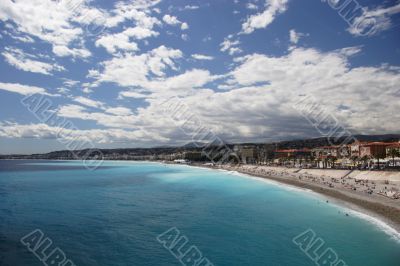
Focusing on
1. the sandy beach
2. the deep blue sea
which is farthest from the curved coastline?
the deep blue sea

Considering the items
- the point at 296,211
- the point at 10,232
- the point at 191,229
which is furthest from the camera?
the point at 296,211

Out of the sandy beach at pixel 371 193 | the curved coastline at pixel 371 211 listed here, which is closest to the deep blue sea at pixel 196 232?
the curved coastline at pixel 371 211

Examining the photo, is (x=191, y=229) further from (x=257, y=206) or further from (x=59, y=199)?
(x=59, y=199)

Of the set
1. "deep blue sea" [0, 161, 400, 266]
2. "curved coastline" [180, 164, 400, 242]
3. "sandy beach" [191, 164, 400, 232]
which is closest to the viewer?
"deep blue sea" [0, 161, 400, 266]

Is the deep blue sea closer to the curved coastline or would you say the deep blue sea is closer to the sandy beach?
the curved coastline

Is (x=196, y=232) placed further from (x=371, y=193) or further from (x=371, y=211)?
(x=371, y=193)

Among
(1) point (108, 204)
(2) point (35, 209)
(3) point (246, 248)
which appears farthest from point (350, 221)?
(2) point (35, 209)

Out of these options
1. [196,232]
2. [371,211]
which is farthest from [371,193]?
[196,232]

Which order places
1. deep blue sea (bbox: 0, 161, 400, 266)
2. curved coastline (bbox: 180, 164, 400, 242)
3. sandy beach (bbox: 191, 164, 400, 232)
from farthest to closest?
sandy beach (bbox: 191, 164, 400, 232)
curved coastline (bbox: 180, 164, 400, 242)
deep blue sea (bbox: 0, 161, 400, 266)

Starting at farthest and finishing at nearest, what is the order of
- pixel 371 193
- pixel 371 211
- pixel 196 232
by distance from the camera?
pixel 371 193, pixel 371 211, pixel 196 232

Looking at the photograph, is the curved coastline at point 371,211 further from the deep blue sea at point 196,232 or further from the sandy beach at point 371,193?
the deep blue sea at point 196,232

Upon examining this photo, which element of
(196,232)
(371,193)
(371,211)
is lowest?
(196,232)
